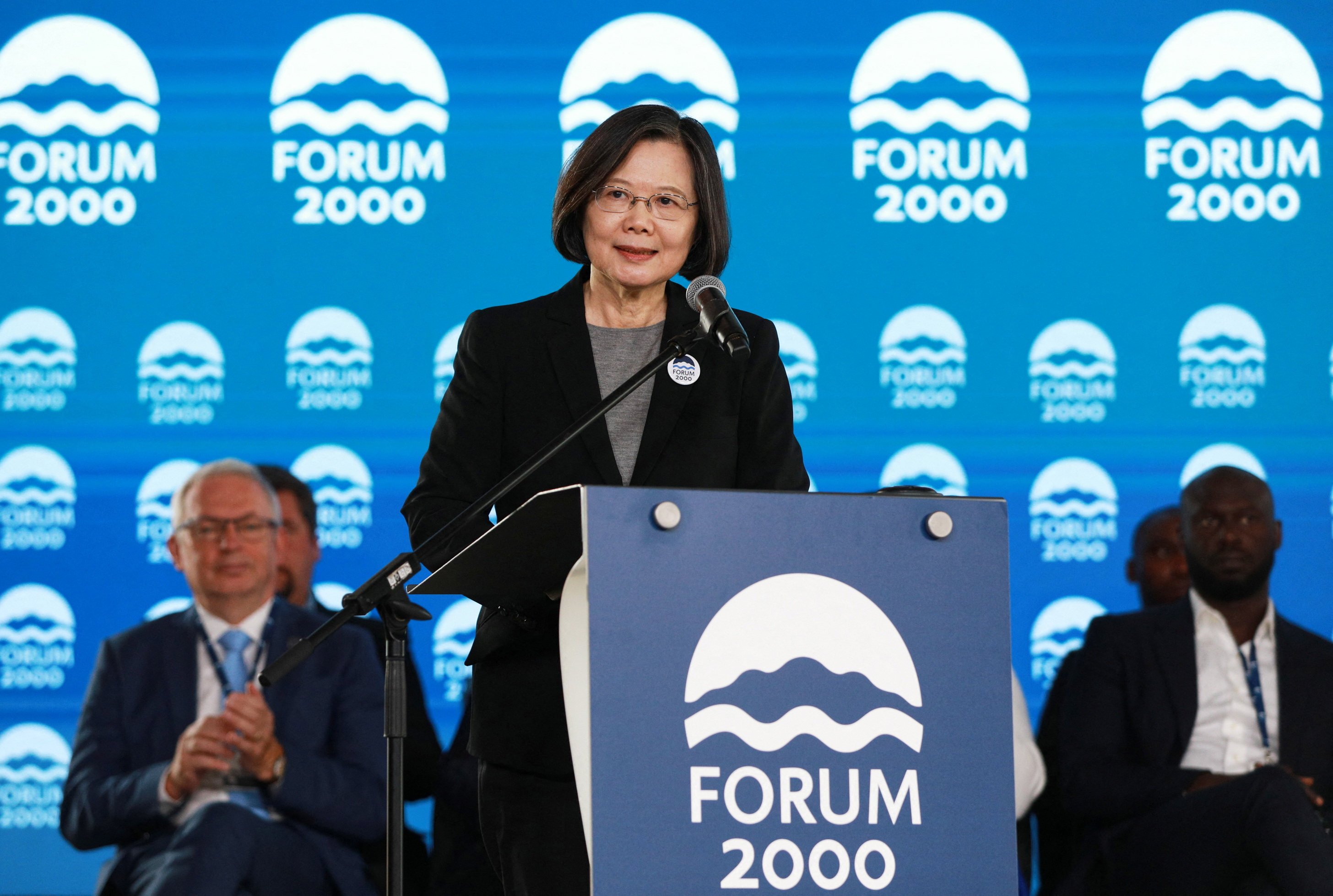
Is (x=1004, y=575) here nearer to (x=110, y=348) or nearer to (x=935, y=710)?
(x=935, y=710)

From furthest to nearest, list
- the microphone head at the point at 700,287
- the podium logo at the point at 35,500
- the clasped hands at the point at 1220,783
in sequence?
the podium logo at the point at 35,500 < the clasped hands at the point at 1220,783 < the microphone head at the point at 700,287

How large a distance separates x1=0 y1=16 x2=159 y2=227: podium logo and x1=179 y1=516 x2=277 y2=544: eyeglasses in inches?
46.7

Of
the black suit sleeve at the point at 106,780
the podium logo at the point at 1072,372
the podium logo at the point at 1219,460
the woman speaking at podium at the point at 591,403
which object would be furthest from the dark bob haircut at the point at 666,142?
the podium logo at the point at 1219,460

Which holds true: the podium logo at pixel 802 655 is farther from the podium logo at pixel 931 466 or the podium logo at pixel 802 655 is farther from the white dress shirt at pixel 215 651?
the podium logo at pixel 931 466

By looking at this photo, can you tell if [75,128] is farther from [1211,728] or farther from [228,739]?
[1211,728]

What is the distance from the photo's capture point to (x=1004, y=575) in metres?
1.41

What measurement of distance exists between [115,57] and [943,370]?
2805 millimetres

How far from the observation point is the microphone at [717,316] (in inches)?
60.1

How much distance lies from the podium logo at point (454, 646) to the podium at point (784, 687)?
2.74 m

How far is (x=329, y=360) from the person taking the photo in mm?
4137

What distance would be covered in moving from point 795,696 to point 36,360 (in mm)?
3556

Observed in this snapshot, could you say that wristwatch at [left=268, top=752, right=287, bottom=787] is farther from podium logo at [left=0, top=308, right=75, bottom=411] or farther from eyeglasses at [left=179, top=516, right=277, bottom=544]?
podium logo at [left=0, top=308, right=75, bottom=411]

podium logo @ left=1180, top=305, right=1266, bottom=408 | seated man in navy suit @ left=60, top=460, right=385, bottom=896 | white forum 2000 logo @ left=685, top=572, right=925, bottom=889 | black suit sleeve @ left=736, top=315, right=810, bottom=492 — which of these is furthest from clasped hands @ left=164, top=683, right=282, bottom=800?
podium logo @ left=1180, top=305, right=1266, bottom=408

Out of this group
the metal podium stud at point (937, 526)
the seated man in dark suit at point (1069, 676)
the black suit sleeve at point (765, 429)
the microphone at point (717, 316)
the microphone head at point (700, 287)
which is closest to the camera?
the metal podium stud at point (937, 526)
